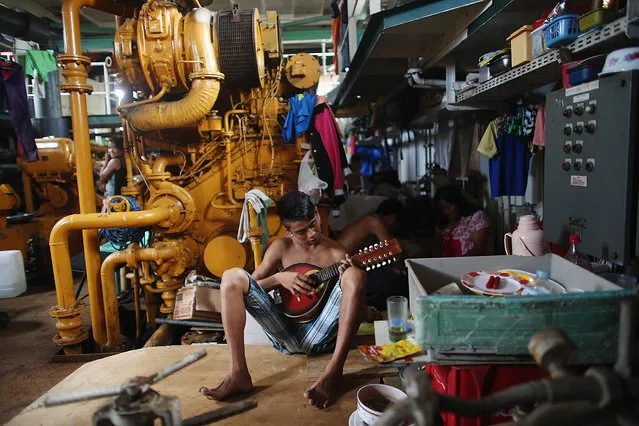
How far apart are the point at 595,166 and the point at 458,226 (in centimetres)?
284

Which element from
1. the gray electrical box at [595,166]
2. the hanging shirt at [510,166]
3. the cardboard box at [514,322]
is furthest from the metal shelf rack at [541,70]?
the cardboard box at [514,322]

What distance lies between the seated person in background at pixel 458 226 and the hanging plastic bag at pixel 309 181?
1.46 meters

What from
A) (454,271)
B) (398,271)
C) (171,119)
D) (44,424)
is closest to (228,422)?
(44,424)

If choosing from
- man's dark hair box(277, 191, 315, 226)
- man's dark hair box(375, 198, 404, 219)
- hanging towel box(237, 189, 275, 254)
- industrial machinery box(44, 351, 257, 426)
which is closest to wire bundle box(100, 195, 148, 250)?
hanging towel box(237, 189, 275, 254)

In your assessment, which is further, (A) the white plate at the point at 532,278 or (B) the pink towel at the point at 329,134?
(B) the pink towel at the point at 329,134

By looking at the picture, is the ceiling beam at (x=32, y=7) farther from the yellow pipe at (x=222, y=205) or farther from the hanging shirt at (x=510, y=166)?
the hanging shirt at (x=510, y=166)

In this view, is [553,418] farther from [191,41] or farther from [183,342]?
[191,41]

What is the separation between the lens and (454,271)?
2.37 metres

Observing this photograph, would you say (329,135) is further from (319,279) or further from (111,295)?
(111,295)

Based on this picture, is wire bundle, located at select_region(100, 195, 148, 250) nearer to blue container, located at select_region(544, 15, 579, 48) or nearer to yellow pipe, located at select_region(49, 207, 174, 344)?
yellow pipe, located at select_region(49, 207, 174, 344)

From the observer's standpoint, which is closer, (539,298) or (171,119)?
Answer: (539,298)

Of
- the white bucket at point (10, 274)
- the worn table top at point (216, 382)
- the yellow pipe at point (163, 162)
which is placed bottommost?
the worn table top at point (216, 382)

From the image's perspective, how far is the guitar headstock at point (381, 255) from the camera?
2.87 m

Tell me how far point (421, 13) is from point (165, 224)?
347cm
